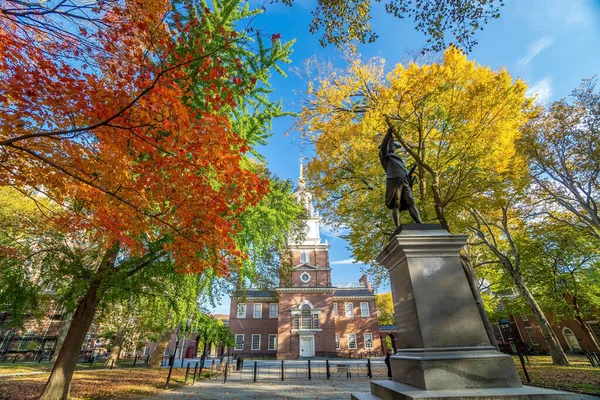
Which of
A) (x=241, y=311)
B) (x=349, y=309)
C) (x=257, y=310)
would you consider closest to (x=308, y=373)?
(x=349, y=309)

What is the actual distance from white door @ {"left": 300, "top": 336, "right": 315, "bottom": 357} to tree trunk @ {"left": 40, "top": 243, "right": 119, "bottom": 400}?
29.0 m

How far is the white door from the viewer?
1281 inches

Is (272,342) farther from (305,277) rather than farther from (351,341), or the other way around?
(351,341)

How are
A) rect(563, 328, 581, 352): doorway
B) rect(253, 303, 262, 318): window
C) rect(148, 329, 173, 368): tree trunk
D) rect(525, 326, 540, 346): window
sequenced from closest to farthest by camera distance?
rect(148, 329, 173, 368): tree trunk < rect(563, 328, 581, 352): doorway < rect(525, 326, 540, 346): window < rect(253, 303, 262, 318): window

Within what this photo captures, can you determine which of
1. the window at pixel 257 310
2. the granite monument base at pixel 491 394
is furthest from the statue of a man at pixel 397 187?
the window at pixel 257 310

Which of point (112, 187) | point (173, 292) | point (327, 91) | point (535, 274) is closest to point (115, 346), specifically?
point (173, 292)

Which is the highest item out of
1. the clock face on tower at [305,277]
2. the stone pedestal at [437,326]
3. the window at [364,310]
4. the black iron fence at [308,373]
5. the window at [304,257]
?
the window at [304,257]

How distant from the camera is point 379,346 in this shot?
115 feet

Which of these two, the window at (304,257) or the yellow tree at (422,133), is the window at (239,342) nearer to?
the window at (304,257)

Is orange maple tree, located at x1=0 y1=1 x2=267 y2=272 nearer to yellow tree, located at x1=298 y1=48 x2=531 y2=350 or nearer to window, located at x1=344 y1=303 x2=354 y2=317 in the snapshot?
yellow tree, located at x1=298 y1=48 x2=531 y2=350

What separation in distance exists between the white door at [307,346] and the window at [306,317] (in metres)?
1.38

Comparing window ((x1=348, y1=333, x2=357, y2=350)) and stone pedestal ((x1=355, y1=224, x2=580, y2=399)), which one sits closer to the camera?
stone pedestal ((x1=355, y1=224, x2=580, y2=399))

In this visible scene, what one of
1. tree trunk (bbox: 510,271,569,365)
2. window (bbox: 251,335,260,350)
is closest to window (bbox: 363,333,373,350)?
window (bbox: 251,335,260,350)

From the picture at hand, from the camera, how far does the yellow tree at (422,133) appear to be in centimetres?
987
